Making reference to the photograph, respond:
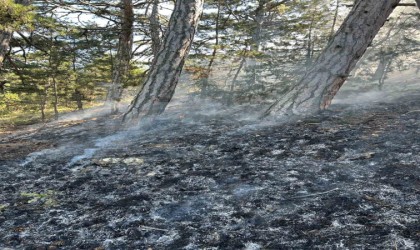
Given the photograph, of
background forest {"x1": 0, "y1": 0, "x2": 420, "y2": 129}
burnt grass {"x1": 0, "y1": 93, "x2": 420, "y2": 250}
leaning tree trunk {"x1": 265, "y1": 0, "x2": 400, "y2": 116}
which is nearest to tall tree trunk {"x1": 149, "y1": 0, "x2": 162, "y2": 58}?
background forest {"x1": 0, "y1": 0, "x2": 420, "y2": 129}

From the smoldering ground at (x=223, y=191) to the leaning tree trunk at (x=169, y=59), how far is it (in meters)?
1.68

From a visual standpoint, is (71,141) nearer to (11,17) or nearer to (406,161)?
(11,17)

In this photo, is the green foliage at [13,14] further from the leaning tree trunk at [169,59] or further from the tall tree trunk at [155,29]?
the tall tree trunk at [155,29]

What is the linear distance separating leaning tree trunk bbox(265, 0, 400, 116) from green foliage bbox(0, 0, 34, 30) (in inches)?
196

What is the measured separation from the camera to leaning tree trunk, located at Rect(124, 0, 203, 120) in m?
6.33

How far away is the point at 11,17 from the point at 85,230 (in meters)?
5.33

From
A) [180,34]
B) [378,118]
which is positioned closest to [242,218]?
[378,118]

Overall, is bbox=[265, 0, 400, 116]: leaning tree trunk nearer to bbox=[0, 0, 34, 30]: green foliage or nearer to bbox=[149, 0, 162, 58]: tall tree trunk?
bbox=[0, 0, 34, 30]: green foliage

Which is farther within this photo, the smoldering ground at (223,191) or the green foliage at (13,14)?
the green foliage at (13,14)

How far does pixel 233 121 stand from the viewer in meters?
6.40

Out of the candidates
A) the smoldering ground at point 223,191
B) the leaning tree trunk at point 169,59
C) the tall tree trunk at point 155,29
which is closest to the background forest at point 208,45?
the tall tree trunk at point 155,29

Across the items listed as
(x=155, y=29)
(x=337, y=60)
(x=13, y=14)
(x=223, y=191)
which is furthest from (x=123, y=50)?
(x=223, y=191)

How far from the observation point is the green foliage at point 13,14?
5.47 meters

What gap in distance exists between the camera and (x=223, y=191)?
266 centimetres
